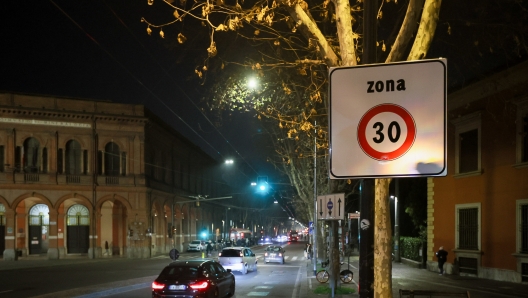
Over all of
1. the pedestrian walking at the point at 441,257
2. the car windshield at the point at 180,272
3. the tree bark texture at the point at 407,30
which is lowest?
the pedestrian walking at the point at 441,257

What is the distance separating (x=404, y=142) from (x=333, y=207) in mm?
14222

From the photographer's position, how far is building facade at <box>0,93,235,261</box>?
168ft

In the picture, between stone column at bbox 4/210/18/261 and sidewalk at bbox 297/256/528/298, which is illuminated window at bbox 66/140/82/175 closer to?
stone column at bbox 4/210/18/261

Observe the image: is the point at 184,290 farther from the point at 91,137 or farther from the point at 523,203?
the point at 91,137

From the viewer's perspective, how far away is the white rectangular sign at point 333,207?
58.5ft

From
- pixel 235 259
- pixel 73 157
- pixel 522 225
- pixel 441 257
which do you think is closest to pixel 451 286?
→ pixel 522 225

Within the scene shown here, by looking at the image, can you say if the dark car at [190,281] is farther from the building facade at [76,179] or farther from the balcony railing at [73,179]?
the balcony railing at [73,179]

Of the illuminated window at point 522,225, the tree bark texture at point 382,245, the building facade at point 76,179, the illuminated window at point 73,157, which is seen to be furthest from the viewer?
the illuminated window at point 73,157

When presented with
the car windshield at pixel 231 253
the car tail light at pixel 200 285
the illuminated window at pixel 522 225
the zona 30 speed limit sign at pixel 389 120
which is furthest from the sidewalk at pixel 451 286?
the zona 30 speed limit sign at pixel 389 120

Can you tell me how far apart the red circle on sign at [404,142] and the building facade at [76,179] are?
2010 inches

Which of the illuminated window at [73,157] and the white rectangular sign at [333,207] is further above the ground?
the illuminated window at [73,157]

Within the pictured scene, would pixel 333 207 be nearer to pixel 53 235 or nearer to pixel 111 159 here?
pixel 53 235

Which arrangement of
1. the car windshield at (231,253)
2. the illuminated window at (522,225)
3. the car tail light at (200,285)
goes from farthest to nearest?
1. the car windshield at (231,253)
2. the illuminated window at (522,225)
3. the car tail light at (200,285)

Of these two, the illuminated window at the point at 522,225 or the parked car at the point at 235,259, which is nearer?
the illuminated window at the point at 522,225
